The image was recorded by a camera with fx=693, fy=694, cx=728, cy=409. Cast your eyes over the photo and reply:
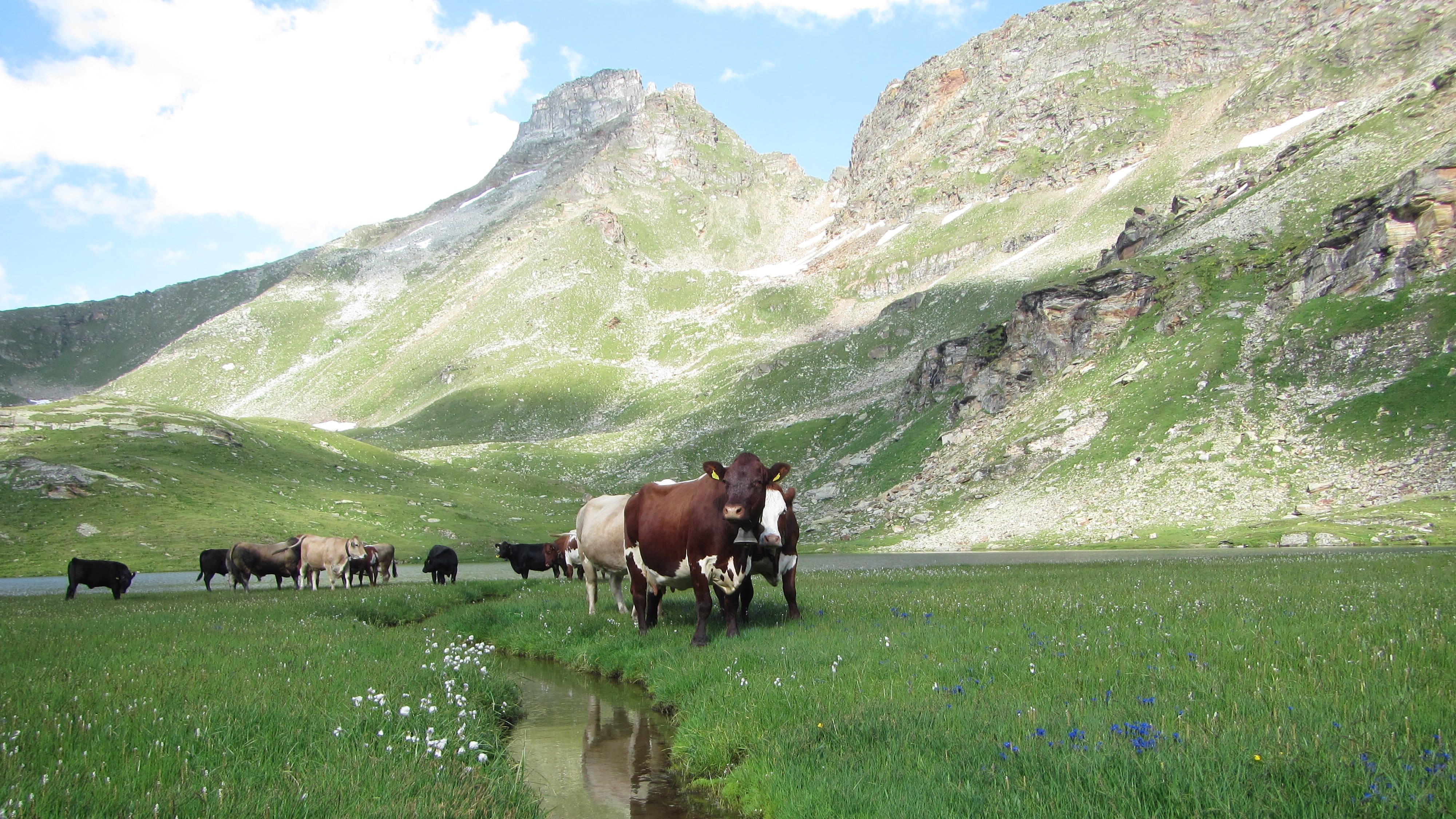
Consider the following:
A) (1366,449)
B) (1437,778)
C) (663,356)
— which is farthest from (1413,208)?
(663,356)

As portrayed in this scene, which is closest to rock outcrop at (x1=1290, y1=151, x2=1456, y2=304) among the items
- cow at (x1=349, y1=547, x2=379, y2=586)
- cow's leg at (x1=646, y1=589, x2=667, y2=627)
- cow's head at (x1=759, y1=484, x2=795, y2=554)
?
cow's head at (x1=759, y1=484, x2=795, y2=554)

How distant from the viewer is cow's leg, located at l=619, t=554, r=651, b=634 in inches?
627

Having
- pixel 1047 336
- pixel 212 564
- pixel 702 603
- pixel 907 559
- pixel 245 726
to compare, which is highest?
pixel 1047 336

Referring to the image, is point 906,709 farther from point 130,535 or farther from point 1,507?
point 1,507

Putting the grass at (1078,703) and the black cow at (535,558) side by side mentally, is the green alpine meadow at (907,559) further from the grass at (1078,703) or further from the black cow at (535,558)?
the black cow at (535,558)

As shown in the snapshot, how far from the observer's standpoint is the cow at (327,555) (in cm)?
3391

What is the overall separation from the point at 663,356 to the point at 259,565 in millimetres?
155566

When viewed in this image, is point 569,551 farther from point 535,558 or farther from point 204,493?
point 204,493

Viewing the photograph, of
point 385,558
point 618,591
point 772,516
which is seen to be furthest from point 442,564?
point 772,516

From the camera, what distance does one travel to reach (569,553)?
31.3 meters

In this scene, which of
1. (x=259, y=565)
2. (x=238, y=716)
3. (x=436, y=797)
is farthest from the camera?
(x=259, y=565)

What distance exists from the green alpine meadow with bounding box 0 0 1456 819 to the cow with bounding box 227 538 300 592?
7.2 inches

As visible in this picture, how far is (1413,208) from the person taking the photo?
61.9m

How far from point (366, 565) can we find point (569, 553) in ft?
40.0
